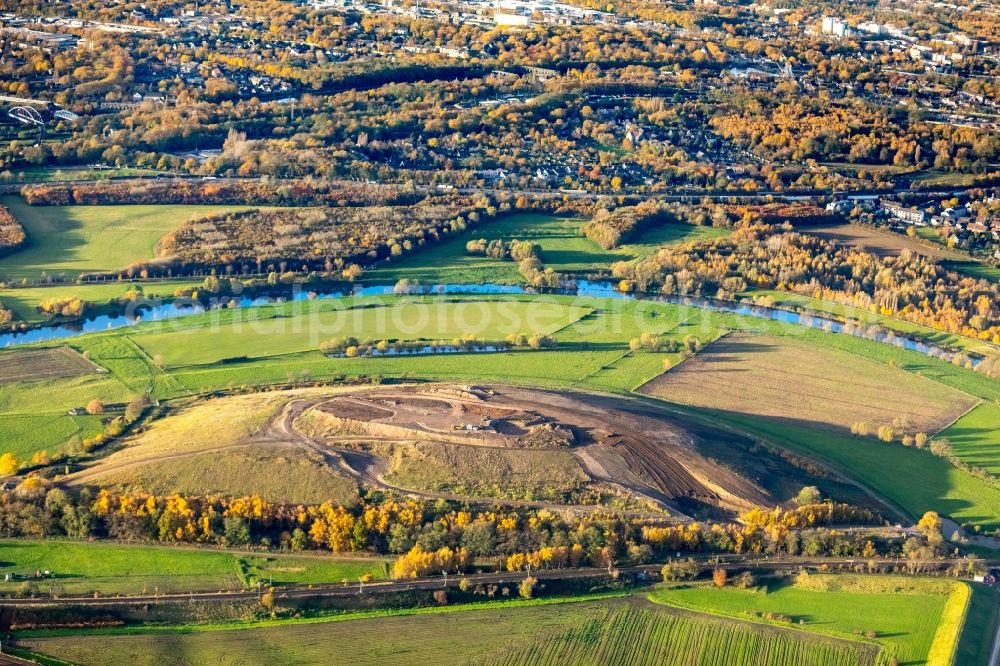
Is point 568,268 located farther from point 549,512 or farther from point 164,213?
point 549,512

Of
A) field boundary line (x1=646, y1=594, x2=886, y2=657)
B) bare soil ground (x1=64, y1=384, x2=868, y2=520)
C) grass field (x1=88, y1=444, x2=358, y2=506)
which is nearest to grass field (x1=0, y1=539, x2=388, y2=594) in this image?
grass field (x1=88, y1=444, x2=358, y2=506)

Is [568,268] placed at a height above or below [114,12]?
below

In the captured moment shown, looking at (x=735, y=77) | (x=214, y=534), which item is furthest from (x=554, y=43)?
(x=214, y=534)

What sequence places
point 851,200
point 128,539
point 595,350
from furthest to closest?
point 851,200, point 595,350, point 128,539

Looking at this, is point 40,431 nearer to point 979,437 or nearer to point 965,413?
point 979,437

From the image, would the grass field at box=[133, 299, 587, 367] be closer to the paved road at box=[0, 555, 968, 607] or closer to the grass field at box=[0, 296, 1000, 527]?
the grass field at box=[0, 296, 1000, 527]
